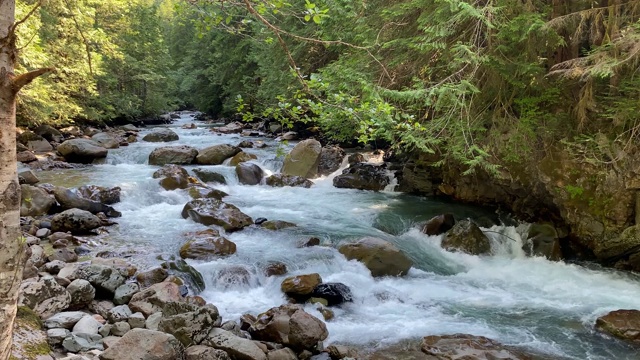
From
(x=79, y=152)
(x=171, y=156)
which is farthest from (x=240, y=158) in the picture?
(x=79, y=152)

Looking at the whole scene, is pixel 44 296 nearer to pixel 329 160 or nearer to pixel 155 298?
pixel 155 298

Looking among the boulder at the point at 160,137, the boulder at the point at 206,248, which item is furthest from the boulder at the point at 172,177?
the boulder at the point at 160,137

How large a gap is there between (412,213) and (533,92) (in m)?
3.99

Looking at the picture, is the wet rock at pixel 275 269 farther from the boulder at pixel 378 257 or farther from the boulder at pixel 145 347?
the boulder at pixel 145 347

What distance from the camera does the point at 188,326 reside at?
5.10 metres

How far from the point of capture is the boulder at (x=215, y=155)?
15719 millimetres

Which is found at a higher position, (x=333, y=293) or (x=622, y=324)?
(x=622, y=324)

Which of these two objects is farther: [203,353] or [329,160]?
[329,160]

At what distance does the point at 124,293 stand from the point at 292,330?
2417mm

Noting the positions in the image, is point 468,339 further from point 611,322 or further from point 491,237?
point 491,237

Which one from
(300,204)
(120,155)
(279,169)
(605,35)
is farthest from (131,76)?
(605,35)

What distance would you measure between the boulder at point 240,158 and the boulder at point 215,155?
402mm

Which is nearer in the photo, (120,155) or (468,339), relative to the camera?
(468,339)

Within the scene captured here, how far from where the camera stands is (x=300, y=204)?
474 inches
